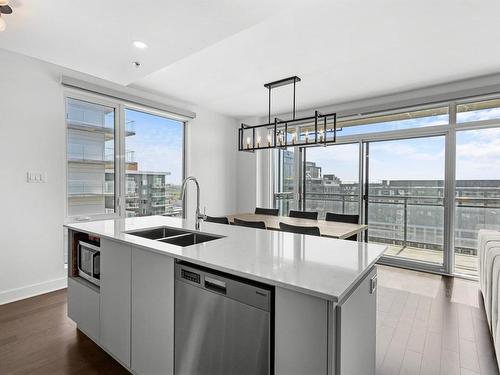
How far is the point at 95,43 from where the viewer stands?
2.47 m

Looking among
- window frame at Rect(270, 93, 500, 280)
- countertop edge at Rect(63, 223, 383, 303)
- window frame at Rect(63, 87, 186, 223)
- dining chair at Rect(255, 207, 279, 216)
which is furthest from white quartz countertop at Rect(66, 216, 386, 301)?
window frame at Rect(270, 93, 500, 280)

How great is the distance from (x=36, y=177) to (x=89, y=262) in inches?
64.5

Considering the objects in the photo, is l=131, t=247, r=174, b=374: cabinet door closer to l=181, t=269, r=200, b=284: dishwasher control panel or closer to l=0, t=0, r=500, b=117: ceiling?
l=181, t=269, r=200, b=284: dishwasher control panel

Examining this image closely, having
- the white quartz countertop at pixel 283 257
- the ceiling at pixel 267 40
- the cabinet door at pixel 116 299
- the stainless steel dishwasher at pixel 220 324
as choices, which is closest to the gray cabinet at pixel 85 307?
the cabinet door at pixel 116 299

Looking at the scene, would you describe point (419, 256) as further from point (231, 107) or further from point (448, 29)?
point (231, 107)

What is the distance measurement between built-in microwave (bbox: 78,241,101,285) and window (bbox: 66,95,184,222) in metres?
1.49

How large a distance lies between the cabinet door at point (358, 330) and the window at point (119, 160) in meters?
3.49

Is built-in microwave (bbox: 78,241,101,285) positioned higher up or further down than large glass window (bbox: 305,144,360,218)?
further down

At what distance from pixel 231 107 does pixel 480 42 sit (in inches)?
139

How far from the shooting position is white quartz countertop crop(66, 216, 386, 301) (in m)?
1.08

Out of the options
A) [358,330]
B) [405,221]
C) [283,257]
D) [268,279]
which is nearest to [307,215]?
[405,221]

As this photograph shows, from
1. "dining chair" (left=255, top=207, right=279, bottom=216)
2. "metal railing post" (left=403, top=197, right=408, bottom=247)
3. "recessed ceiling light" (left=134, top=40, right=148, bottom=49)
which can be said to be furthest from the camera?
"dining chair" (left=255, top=207, right=279, bottom=216)

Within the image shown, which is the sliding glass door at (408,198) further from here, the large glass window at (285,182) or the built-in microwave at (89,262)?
the built-in microwave at (89,262)

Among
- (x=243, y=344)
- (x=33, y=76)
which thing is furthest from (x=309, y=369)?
(x=33, y=76)
